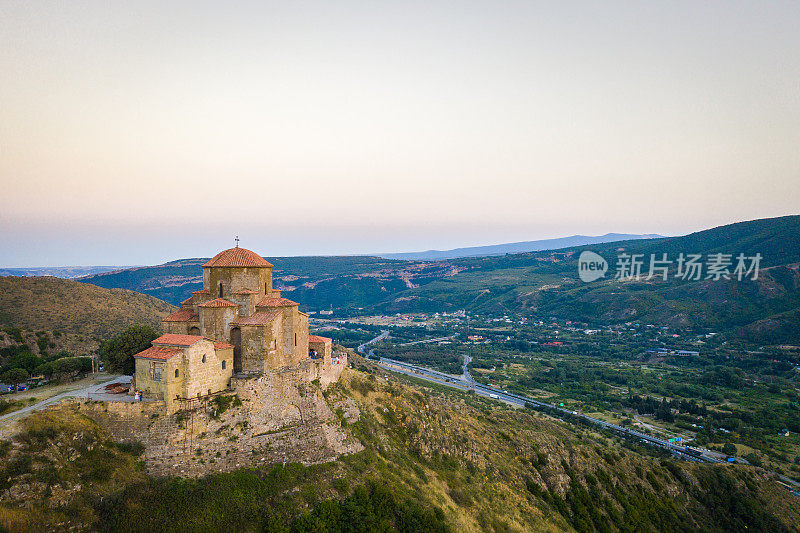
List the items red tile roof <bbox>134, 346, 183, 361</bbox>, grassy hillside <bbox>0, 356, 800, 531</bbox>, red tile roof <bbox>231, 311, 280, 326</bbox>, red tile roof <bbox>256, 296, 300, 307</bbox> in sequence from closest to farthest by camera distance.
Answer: grassy hillside <bbox>0, 356, 800, 531</bbox> → red tile roof <bbox>134, 346, 183, 361</bbox> → red tile roof <bbox>231, 311, 280, 326</bbox> → red tile roof <bbox>256, 296, 300, 307</bbox>

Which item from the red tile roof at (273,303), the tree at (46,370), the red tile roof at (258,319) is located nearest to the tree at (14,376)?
the tree at (46,370)

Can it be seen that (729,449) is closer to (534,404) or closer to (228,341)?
(534,404)

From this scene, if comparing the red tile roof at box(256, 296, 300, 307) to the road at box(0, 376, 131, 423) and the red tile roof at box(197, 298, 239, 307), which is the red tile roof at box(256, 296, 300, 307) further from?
the road at box(0, 376, 131, 423)

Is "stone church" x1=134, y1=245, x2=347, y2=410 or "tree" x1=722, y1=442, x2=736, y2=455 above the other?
"stone church" x1=134, y1=245, x2=347, y2=410

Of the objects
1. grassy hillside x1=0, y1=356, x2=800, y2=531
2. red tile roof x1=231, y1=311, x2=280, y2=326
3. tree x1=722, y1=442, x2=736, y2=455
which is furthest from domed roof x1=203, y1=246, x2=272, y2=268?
tree x1=722, y1=442, x2=736, y2=455

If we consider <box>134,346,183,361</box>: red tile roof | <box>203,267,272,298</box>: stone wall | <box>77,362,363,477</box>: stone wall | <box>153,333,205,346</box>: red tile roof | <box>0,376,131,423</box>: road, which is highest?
<box>203,267,272,298</box>: stone wall

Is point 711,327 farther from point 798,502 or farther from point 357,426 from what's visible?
point 357,426

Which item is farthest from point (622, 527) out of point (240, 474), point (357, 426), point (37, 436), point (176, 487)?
point (37, 436)

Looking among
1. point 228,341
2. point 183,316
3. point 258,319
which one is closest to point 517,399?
point 258,319
